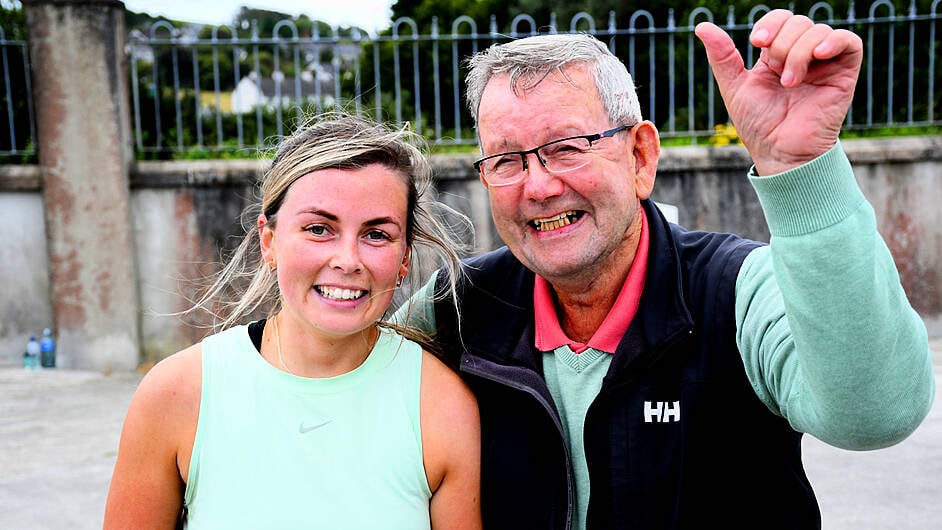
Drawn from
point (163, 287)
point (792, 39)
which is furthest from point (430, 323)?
point (163, 287)

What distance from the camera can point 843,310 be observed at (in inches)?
50.4

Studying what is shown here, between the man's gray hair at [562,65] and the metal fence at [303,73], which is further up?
the metal fence at [303,73]

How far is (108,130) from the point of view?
5777mm

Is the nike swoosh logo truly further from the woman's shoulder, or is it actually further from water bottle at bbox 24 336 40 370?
water bottle at bbox 24 336 40 370

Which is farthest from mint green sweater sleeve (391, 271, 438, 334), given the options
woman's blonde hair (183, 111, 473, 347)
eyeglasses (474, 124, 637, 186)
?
eyeglasses (474, 124, 637, 186)

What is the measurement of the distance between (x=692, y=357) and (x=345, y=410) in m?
0.76

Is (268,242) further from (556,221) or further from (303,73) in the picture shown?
(303,73)

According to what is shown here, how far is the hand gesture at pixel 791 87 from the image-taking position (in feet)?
4.04

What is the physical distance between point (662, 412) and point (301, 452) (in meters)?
0.77

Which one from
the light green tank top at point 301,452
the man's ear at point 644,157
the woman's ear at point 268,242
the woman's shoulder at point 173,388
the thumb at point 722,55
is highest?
the thumb at point 722,55

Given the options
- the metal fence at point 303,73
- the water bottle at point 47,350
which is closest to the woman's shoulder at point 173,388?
the metal fence at point 303,73

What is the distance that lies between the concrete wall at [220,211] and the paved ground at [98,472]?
2.95ft

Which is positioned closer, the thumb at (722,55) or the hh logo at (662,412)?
the thumb at (722,55)

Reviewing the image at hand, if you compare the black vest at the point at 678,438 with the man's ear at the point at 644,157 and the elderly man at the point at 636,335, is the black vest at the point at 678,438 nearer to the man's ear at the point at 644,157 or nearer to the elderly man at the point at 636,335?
the elderly man at the point at 636,335
